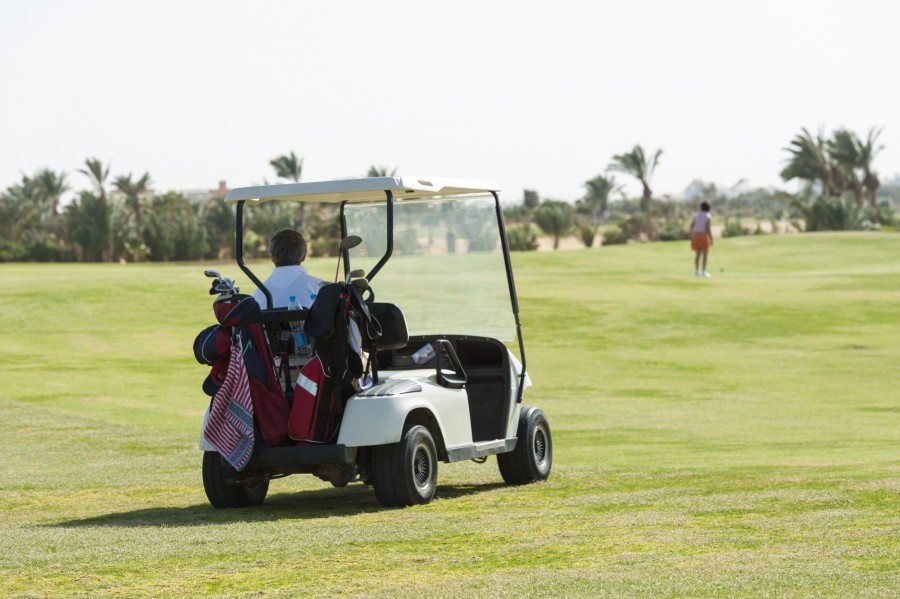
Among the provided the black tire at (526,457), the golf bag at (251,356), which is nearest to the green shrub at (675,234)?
the black tire at (526,457)

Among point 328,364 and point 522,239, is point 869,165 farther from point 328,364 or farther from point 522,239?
point 328,364

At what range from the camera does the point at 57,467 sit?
12203 millimetres

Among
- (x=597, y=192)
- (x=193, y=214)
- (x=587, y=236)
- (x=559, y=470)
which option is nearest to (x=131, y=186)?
(x=193, y=214)

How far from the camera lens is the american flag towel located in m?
8.47

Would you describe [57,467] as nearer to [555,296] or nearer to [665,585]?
[665,585]

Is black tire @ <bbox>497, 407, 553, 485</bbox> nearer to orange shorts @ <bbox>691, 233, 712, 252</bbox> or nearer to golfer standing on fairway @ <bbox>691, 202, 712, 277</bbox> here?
golfer standing on fairway @ <bbox>691, 202, 712, 277</bbox>

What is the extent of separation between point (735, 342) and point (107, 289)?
13.3 metres

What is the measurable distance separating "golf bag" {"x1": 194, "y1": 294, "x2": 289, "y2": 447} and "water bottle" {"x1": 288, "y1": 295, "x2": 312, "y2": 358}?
183 mm

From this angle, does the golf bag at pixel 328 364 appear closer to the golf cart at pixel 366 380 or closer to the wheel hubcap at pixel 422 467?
the golf cart at pixel 366 380

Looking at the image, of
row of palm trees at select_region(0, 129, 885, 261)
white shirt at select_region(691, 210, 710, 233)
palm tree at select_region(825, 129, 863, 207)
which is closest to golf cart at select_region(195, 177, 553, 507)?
white shirt at select_region(691, 210, 710, 233)

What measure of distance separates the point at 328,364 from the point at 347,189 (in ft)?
3.76

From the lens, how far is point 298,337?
8617 mm

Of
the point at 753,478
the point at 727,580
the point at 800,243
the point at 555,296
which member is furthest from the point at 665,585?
the point at 800,243

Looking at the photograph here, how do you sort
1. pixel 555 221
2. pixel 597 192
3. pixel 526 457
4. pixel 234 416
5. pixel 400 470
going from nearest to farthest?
1. pixel 234 416
2. pixel 400 470
3. pixel 526 457
4. pixel 555 221
5. pixel 597 192
